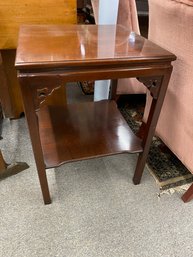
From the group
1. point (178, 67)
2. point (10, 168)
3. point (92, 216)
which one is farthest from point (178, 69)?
point (10, 168)

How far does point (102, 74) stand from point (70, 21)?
60cm

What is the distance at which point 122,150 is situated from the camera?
3.01 ft

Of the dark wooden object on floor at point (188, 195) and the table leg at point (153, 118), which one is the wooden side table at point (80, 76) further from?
the dark wooden object on floor at point (188, 195)

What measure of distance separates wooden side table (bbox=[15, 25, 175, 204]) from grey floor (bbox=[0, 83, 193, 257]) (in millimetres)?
90

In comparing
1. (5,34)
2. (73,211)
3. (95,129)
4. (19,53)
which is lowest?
(73,211)

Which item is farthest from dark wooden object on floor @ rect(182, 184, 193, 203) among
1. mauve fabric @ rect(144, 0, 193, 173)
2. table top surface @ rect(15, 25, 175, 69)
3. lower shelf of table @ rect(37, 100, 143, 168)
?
table top surface @ rect(15, 25, 175, 69)

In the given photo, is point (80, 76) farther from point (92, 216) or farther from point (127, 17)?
point (127, 17)

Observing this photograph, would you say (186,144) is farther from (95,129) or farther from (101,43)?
(101,43)

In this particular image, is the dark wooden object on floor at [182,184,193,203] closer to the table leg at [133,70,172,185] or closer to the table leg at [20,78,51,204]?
the table leg at [133,70,172,185]

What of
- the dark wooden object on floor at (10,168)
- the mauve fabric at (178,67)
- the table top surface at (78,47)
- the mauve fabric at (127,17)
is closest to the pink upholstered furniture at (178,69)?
the mauve fabric at (178,67)

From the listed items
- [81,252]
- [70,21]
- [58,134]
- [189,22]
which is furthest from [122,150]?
[70,21]

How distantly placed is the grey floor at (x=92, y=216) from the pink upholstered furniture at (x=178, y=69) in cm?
18

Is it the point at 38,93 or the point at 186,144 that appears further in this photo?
the point at 186,144

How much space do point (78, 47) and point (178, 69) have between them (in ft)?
1.28
